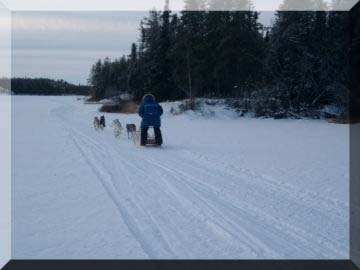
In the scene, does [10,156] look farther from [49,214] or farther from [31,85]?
[31,85]

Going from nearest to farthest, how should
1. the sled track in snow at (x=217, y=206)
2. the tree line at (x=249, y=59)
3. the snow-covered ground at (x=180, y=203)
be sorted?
the snow-covered ground at (x=180, y=203)
the sled track in snow at (x=217, y=206)
the tree line at (x=249, y=59)

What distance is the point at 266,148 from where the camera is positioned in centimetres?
1474

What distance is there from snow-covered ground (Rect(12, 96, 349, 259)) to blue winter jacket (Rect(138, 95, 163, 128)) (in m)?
1.17

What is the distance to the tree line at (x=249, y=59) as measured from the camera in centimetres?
3027

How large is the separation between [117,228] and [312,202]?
348cm

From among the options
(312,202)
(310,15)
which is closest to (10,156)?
(312,202)

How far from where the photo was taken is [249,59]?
121 ft

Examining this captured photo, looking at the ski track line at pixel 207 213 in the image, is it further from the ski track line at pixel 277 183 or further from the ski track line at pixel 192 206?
the ski track line at pixel 277 183

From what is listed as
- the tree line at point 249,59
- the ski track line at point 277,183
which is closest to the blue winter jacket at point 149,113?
→ the ski track line at point 277,183

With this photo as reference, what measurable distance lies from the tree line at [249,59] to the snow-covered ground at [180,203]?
18.3 meters

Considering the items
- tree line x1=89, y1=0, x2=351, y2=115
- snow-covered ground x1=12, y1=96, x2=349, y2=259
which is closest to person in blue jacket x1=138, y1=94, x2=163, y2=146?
snow-covered ground x1=12, y1=96, x2=349, y2=259

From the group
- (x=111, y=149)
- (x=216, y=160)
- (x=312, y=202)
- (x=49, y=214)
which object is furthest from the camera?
(x=111, y=149)

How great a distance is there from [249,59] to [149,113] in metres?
23.6
